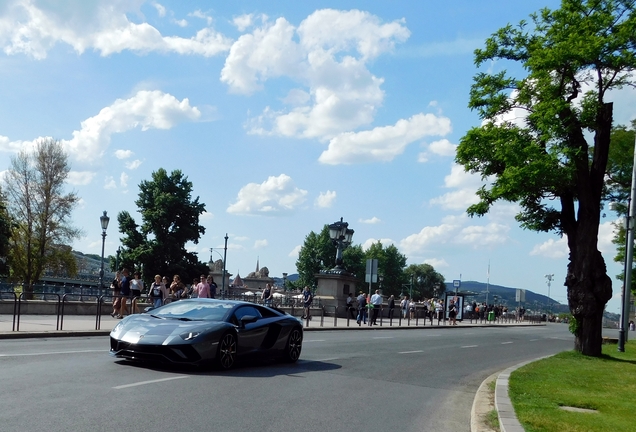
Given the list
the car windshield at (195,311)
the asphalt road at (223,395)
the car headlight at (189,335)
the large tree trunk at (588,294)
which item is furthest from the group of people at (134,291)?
the car headlight at (189,335)

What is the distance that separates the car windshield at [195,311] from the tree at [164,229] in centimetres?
5623

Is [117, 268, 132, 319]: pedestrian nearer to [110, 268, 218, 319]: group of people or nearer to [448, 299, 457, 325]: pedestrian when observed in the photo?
[110, 268, 218, 319]: group of people

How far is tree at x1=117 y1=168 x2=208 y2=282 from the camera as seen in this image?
227 feet

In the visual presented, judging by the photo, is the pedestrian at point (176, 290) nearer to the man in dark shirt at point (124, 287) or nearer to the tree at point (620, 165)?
→ the man in dark shirt at point (124, 287)

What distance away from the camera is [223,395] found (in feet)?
31.9

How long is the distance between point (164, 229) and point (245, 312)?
58.7 meters

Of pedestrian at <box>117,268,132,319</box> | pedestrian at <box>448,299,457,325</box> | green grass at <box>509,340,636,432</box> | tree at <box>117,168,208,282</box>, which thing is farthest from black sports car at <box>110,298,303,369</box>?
tree at <box>117,168,208,282</box>

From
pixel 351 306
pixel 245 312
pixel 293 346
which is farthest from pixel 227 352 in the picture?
pixel 351 306

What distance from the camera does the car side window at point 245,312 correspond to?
43.4 ft

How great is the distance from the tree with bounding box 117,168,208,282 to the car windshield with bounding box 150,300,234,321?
184 ft

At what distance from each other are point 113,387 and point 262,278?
6547 inches

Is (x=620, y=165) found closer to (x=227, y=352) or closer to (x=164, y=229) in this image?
(x=227, y=352)

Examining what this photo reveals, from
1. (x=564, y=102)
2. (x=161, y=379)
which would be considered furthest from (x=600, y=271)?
(x=161, y=379)

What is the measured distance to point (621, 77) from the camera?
2189cm
